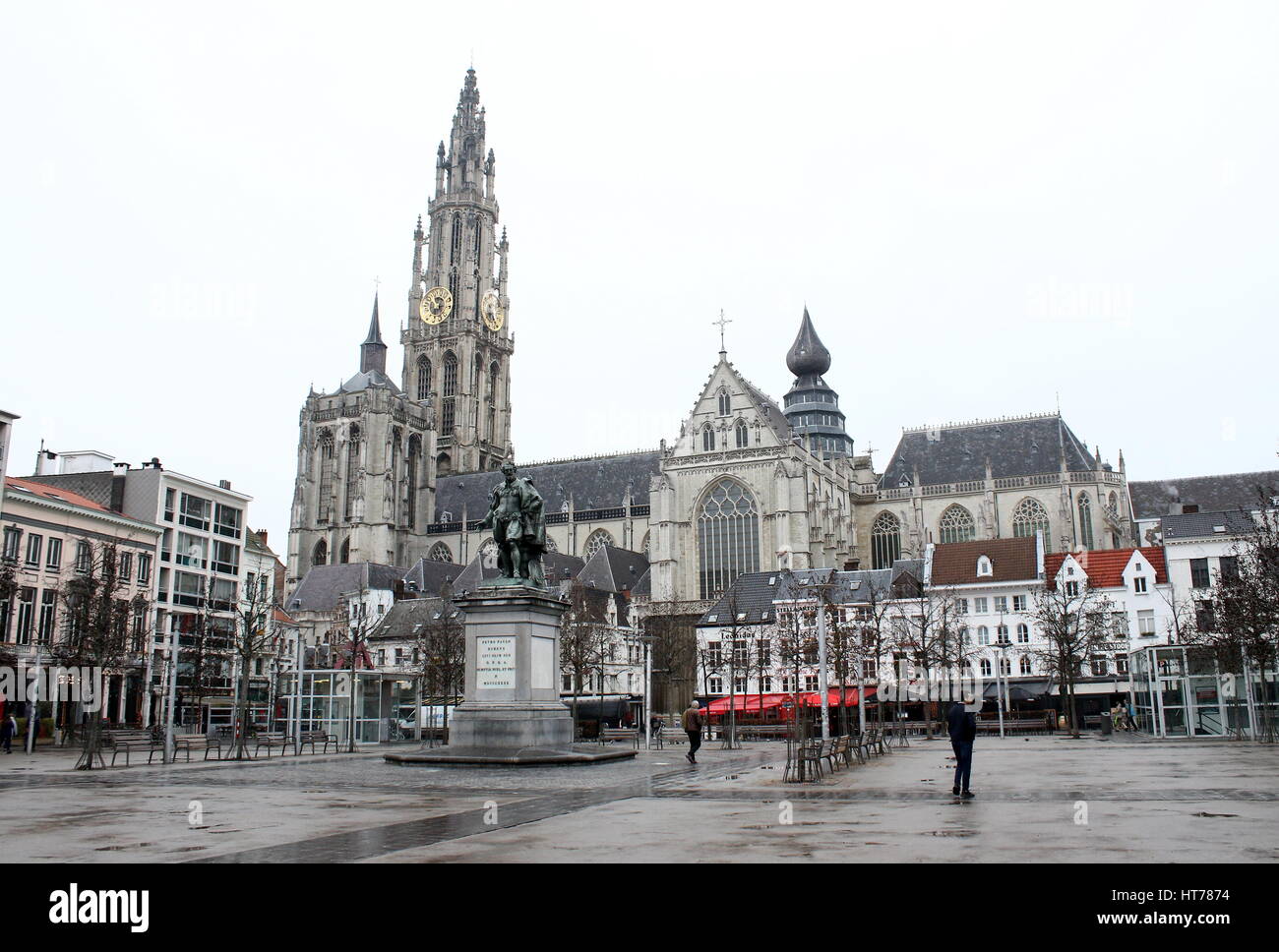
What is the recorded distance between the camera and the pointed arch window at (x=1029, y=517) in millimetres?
80375

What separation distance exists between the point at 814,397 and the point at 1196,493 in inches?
1404

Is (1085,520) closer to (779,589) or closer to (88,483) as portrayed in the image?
(779,589)

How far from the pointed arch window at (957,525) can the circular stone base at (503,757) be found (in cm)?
6692

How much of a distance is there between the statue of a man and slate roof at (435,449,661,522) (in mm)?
73009

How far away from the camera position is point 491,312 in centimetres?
11731

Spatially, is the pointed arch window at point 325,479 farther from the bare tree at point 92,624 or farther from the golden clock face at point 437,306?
the bare tree at point 92,624

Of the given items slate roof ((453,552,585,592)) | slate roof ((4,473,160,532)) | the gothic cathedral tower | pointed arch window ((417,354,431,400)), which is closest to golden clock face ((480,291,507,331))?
the gothic cathedral tower

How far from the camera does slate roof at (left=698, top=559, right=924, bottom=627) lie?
197 ft

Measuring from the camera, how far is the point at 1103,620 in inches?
2029

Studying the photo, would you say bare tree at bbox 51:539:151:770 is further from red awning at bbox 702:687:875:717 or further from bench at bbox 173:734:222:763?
red awning at bbox 702:687:875:717

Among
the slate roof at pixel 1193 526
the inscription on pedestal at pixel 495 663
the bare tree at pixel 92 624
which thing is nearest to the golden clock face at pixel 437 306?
the bare tree at pixel 92 624

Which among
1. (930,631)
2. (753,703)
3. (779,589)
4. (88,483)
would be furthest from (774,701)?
(88,483)
